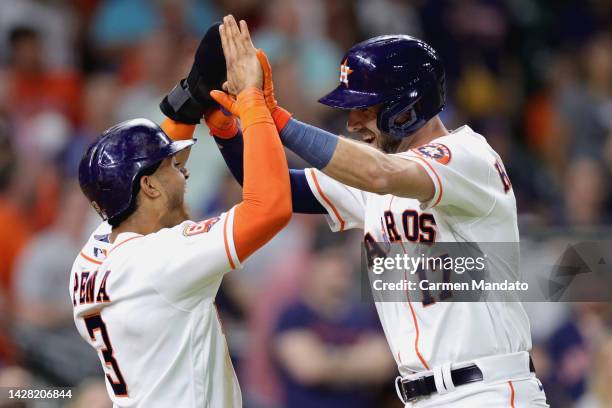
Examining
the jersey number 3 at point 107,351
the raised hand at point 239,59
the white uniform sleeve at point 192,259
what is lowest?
the jersey number 3 at point 107,351

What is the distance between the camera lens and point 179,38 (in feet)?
30.6

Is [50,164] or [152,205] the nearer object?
[152,205]

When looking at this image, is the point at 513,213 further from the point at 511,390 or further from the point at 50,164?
the point at 50,164

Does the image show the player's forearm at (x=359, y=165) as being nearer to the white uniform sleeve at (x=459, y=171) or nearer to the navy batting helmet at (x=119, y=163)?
the white uniform sleeve at (x=459, y=171)

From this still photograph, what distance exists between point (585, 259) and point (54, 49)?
5326mm

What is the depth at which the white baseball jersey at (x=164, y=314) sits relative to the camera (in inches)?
150

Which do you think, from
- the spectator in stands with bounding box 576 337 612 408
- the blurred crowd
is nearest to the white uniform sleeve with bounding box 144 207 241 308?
the blurred crowd

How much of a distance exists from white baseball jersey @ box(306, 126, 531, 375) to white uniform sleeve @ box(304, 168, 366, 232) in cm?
24

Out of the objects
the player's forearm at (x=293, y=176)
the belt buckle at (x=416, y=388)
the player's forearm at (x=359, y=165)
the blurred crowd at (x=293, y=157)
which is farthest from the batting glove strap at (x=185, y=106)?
the blurred crowd at (x=293, y=157)

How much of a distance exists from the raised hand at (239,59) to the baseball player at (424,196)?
0.06 metres

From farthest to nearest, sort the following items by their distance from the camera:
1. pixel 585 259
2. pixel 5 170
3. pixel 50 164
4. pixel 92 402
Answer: pixel 50 164
pixel 5 170
pixel 585 259
pixel 92 402

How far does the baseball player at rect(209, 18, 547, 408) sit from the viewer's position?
13.0 feet

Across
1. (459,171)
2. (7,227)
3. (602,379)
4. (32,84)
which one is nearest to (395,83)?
(459,171)

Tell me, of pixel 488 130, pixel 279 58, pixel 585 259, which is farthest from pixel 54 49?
pixel 585 259
